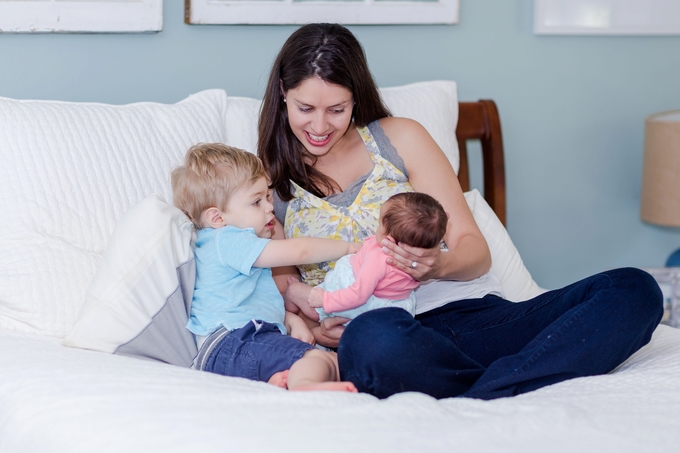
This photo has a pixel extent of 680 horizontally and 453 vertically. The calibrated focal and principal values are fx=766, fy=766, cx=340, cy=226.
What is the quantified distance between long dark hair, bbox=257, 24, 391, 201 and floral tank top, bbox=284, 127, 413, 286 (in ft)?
0.11

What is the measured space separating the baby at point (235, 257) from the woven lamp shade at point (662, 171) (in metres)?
1.23

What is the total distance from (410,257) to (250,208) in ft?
1.05

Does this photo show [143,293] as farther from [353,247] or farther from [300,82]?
[300,82]

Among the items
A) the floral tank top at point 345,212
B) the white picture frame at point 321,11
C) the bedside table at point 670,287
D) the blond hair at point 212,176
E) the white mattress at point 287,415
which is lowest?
the bedside table at point 670,287

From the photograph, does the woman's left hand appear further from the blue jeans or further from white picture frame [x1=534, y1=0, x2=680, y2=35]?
white picture frame [x1=534, y1=0, x2=680, y2=35]

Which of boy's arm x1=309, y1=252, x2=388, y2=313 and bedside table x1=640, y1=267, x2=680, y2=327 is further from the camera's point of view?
bedside table x1=640, y1=267, x2=680, y2=327

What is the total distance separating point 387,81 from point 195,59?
566 mm

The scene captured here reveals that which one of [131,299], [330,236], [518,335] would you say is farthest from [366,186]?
[131,299]

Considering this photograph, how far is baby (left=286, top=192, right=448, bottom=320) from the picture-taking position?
1.35 metres

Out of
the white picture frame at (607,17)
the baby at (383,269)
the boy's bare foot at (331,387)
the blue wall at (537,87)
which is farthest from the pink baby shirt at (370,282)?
the white picture frame at (607,17)

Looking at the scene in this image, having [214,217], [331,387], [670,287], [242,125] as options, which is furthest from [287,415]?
[670,287]

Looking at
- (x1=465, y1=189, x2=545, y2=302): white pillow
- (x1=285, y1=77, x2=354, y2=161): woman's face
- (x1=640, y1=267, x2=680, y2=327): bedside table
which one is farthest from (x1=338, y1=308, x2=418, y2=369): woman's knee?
(x1=640, y1=267, x2=680, y2=327): bedside table

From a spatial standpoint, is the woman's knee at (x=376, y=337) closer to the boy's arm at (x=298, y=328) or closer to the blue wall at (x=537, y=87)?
the boy's arm at (x=298, y=328)

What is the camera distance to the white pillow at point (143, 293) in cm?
136
